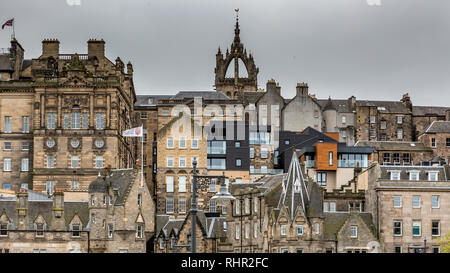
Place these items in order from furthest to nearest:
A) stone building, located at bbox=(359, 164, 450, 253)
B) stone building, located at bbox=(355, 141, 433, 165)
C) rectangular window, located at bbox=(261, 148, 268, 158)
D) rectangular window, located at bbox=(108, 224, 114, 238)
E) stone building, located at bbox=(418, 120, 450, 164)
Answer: stone building, located at bbox=(418, 120, 450, 164) < stone building, located at bbox=(355, 141, 433, 165) < rectangular window, located at bbox=(261, 148, 268, 158) < rectangular window, located at bbox=(108, 224, 114, 238) < stone building, located at bbox=(359, 164, 450, 253)

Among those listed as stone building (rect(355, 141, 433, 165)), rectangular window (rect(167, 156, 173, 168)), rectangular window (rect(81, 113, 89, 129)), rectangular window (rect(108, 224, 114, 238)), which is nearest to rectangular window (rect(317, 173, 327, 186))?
stone building (rect(355, 141, 433, 165))

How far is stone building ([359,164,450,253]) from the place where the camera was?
3595 inches

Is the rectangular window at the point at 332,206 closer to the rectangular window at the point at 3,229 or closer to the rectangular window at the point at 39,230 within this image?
the rectangular window at the point at 39,230

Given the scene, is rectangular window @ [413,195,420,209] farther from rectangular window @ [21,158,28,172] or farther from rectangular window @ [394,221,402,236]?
rectangular window @ [21,158,28,172]

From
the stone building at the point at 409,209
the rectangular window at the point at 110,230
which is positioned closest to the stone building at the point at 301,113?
the stone building at the point at 409,209

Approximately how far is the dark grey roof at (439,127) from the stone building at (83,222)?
56.0 metres

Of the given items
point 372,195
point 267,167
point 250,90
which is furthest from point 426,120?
point 372,195

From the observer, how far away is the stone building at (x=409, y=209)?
300 ft

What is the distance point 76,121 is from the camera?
117m

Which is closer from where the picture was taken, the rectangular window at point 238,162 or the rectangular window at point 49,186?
the rectangular window at point 49,186

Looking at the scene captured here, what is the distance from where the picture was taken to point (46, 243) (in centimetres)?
9350

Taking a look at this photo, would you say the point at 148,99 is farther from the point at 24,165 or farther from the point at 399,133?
the point at 399,133

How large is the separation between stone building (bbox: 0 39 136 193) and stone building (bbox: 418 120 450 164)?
1800 inches
